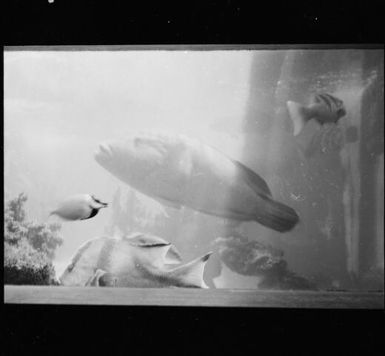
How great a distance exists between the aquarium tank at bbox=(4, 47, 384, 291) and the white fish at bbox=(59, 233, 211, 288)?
0.01 meters

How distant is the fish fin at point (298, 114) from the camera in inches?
137

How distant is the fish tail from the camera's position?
3.45 metres

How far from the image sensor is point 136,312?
3383 millimetres

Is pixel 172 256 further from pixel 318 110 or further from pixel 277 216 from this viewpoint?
pixel 318 110

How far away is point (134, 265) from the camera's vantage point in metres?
3.45

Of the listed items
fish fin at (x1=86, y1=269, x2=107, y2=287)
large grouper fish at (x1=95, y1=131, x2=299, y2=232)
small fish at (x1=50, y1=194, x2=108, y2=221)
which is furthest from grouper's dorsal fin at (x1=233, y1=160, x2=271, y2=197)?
fish fin at (x1=86, y1=269, x2=107, y2=287)

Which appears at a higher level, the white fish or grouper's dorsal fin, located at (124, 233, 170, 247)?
grouper's dorsal fin, located at (124, 233, 170, 247)

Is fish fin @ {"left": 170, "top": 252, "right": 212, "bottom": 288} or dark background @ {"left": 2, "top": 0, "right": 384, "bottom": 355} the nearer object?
dark background @ {"left": 2, "top": 0, "right": 384, "bottom": 355}

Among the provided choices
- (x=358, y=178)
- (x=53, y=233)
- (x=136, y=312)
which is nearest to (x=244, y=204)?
(x=358, y=178)

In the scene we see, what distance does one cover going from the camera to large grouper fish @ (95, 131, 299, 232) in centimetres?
347

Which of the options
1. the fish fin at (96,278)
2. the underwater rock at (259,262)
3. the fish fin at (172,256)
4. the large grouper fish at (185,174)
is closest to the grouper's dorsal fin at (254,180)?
the large grouper fish at (185,174)

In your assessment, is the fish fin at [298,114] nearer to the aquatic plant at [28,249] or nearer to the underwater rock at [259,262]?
the underwater rock at [259,262]

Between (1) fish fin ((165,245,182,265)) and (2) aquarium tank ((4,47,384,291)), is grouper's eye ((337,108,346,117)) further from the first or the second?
(1) fish fin ((165,245,182,265))
